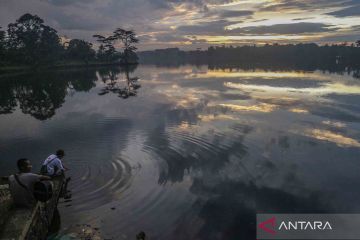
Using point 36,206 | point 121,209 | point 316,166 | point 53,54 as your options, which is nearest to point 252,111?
point 316,166

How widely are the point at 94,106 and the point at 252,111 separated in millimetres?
24771

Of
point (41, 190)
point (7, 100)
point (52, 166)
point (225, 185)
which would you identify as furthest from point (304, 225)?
point (7, 100)

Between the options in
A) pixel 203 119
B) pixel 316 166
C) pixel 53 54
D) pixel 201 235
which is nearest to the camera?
pixel 201 235

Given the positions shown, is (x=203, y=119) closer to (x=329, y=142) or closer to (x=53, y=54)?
(x=329, y=142)

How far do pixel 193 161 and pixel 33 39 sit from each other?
15381 centimetres

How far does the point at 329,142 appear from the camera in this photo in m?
28.4

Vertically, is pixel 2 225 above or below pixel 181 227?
above

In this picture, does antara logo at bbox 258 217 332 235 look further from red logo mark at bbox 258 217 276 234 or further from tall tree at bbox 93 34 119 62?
tall tree at bbox 93 34 119 62

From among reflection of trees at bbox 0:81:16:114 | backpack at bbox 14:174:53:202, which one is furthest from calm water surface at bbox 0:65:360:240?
backpack at bbox 14:174:53:202

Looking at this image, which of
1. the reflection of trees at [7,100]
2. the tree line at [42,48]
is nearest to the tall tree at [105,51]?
the tree line at [42,48]

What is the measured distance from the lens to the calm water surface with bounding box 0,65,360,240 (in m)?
15.9

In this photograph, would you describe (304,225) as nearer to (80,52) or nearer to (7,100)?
(7,100)

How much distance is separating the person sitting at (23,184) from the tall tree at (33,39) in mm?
132481

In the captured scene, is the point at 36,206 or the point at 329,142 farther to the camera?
the point at 329,142
